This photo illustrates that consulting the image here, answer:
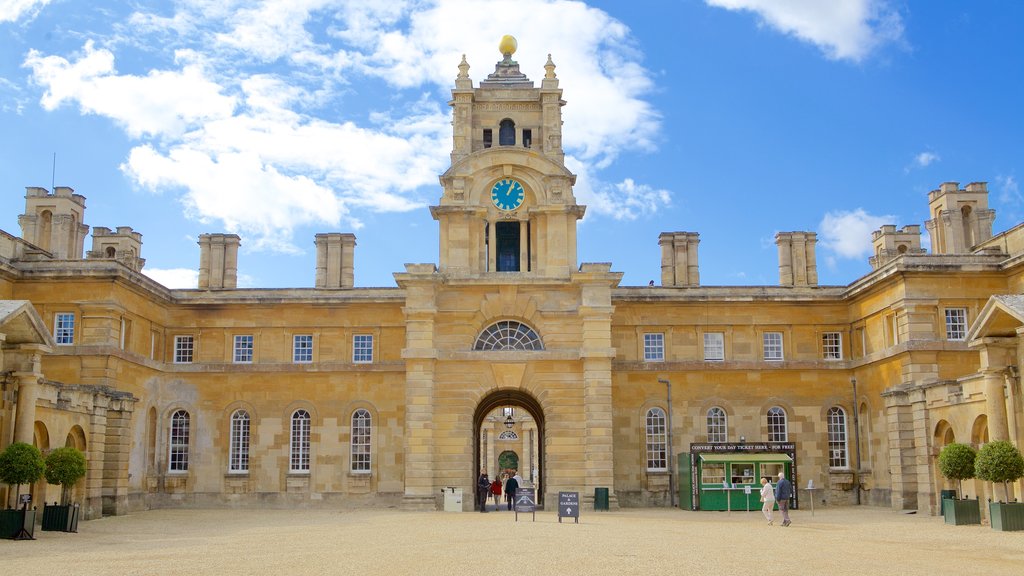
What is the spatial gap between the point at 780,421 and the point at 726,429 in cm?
229

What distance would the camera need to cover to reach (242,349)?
4253cm

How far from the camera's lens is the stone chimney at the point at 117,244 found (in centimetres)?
4419

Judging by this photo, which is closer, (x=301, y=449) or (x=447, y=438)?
(x=447, y=438)

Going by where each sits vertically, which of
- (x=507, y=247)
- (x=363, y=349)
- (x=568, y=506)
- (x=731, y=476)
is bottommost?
(x=568, y=506)

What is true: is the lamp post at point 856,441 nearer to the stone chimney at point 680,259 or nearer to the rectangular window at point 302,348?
the stone chimney at point 680,259

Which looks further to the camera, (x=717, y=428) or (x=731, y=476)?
(x=717, y=428)

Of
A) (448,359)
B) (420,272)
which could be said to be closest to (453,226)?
(420,272)

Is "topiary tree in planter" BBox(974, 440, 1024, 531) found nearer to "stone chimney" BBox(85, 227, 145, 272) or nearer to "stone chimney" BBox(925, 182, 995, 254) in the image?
"stone chimney" BBox(925, 182, 995, 254)

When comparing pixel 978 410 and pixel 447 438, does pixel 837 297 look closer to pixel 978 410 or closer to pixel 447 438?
pixel 978 410

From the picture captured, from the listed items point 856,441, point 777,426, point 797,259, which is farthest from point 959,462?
point 797,259

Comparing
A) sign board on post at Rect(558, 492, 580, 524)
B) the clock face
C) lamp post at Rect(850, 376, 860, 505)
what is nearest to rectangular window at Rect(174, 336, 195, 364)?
the clock face

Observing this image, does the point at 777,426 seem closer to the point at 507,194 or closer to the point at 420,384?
the point at 507,194

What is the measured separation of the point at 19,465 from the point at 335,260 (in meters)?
20.5

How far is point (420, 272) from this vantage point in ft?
122
